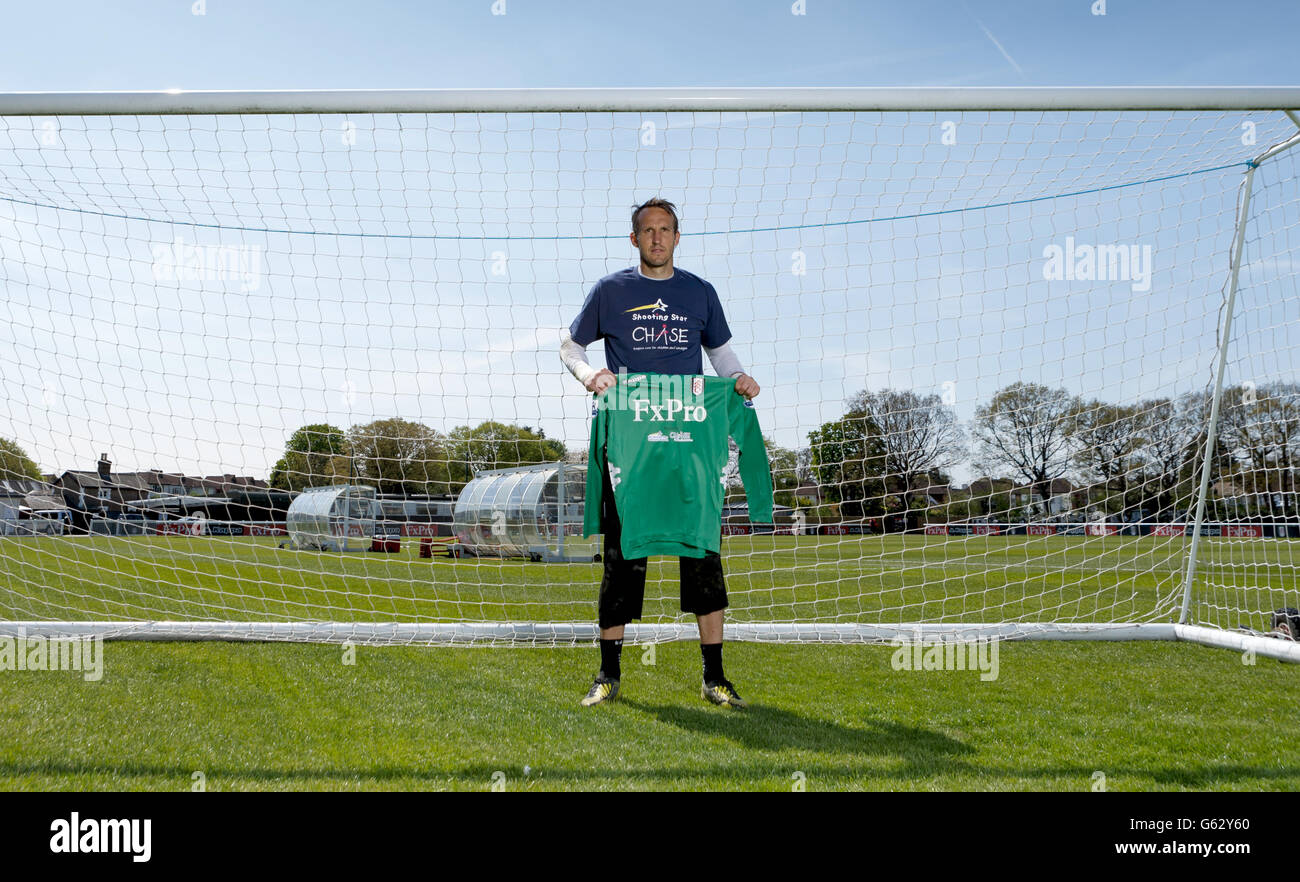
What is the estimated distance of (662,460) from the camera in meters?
3.36

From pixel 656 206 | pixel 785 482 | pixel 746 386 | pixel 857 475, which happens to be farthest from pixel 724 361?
pixel 785 482

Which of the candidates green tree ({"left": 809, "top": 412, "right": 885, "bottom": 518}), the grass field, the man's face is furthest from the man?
green tree ({"left": 809, "top": 412, "right": 885, "bottom": 518})

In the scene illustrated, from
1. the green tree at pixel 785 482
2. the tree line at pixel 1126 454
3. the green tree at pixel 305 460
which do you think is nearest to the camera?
the tree line at pixel 1126 454

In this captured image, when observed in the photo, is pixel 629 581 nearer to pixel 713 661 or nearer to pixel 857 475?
pixel 713 661

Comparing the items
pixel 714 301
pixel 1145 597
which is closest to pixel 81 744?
pixel 714 301

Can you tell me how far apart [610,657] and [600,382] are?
127cm

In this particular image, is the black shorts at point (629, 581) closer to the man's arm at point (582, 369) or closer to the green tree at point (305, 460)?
the man's arm at point (582, 369)

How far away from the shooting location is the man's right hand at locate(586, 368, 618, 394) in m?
3.29

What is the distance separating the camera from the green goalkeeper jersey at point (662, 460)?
334 cm

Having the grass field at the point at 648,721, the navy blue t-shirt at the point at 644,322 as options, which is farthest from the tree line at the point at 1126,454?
the navy blue t-shirt at the point at 644,322

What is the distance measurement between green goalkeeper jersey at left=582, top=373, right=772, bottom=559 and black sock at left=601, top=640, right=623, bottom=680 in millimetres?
520

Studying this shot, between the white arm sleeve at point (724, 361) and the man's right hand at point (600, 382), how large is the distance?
2.15 ft

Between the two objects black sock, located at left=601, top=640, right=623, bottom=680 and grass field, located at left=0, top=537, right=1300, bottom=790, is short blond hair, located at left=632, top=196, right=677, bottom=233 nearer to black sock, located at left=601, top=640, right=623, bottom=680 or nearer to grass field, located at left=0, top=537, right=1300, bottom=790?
black sock, located at left=601, top=640, right=623, bottom=680
